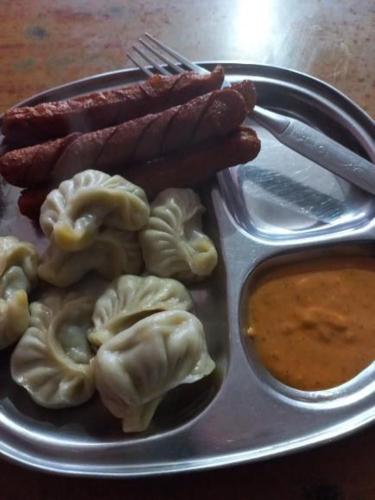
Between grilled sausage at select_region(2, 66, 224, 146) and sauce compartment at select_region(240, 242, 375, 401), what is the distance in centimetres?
56

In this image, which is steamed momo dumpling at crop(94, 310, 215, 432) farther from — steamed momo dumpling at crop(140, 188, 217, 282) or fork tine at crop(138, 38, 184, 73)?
fork tine at crop(138, 38, 184, 73)

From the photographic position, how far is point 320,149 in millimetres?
1781

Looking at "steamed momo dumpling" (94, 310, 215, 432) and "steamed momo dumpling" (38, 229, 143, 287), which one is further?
"steamed momo dumpling" (38, 229, 143, 287)

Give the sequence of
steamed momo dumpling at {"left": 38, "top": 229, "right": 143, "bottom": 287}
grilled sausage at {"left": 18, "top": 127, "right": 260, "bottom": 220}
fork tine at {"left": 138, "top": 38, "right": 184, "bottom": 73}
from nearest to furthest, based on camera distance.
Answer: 1. steamed momo dumpling at {"left": 38, "top": 229, "right": 143, "bottom": 287}
2. grilled sausage at {"left": 18, "top": 127, "right": 260, "bottom": 220}
3. fork tine at {"left": 138, "top": 38, "right": 184, "bottom": 73}

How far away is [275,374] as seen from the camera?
4.80 feet

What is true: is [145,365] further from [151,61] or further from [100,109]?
[151,61]

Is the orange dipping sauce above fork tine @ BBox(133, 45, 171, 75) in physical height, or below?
below

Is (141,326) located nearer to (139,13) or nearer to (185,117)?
(185,117)

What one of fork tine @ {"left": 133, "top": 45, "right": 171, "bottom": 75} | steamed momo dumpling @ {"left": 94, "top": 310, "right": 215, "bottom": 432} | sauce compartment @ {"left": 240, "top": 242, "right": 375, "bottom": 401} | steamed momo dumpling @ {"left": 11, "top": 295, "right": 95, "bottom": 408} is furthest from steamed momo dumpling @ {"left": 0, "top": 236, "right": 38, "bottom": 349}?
fork tine @ {"left": 133, "top": 45, "right": 171, "bottom": 75}

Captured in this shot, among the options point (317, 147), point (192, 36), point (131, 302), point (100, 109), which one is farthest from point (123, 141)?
point (192, 36)

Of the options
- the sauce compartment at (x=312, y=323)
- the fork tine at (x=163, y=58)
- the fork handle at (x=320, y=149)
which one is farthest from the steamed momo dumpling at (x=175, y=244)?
the fork tine at (x=163, y=58)

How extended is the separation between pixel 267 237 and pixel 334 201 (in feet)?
0.87

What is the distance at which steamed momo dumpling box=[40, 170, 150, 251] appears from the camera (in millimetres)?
1513

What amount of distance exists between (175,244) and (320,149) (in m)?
0.54
